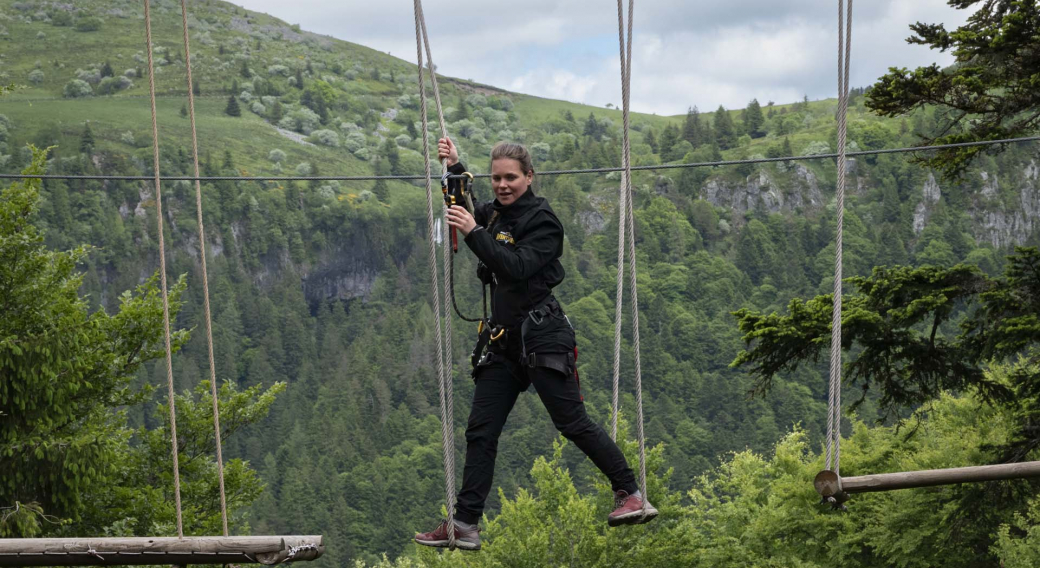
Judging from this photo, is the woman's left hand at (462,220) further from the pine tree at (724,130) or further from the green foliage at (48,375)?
the pine tree at (724,130)

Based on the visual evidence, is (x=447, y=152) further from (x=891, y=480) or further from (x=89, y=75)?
(x=89, y=75)

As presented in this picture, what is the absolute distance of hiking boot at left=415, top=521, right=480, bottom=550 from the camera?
5.39m

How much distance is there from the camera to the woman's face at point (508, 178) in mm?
5262

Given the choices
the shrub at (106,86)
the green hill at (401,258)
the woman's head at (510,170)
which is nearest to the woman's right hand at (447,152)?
the woman's head at (510,170)

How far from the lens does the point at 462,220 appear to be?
5098 millimetres

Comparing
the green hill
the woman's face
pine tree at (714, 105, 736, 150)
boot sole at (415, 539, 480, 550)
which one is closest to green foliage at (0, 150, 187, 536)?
boot sole at (415, 539, 480, 550)

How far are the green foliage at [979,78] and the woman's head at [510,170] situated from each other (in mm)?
7600

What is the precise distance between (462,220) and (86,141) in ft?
567

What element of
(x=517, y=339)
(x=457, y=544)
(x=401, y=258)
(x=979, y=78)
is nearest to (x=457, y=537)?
(x=457, y=544)

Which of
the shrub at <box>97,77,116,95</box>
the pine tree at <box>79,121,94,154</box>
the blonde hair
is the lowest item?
the blonde hair

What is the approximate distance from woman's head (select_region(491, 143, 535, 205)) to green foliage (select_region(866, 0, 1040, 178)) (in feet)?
24.9

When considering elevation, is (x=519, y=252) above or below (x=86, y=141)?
below

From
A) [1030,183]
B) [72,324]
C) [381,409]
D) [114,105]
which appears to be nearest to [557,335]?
[72,324]

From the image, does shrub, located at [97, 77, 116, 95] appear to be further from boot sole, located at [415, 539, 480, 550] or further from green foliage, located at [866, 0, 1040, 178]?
boot sole, located at [415, 539, 480, 550]
